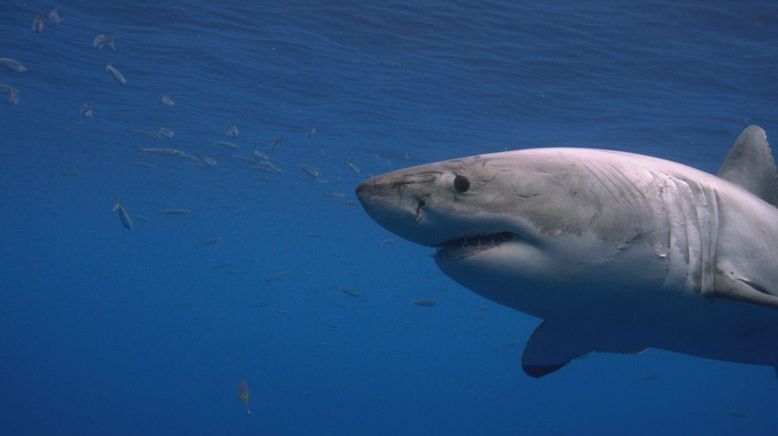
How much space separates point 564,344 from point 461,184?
2.40 m

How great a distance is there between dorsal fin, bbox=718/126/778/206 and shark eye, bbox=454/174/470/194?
92.4 inches

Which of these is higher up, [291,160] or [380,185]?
[380,185]

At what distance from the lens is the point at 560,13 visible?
12.5 metres

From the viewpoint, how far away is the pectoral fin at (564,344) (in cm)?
376

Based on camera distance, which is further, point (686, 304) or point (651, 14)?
point (651, 14)

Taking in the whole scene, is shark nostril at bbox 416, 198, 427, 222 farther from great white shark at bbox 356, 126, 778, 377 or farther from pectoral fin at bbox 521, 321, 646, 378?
pectoral fin at bbox 521, 321, 646, 378

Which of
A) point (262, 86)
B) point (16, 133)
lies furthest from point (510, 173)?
point (16, 133)

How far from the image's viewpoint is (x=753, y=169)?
3867 millimetres

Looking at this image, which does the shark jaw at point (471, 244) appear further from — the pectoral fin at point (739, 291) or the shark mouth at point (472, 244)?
the pectoral fin at point (739, 291)

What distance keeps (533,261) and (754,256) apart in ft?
4.47

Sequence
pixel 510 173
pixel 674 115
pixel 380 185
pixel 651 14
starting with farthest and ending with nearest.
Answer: pixel 674 115 → pixel 651 14 → pixel 510 173 → pixel 380 185

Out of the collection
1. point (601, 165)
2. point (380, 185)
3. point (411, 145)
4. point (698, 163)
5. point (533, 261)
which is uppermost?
point (601, 165)

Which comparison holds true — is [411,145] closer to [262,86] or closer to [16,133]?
[262,86]

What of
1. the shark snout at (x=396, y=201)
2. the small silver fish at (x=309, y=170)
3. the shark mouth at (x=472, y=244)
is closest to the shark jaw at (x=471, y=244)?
the shark mouth at (x=472, y=244)
